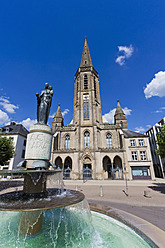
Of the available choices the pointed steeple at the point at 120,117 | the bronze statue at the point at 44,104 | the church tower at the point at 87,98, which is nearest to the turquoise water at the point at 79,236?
the bronze statue at the point at 44,104

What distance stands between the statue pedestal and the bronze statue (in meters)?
0.52

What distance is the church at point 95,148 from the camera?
2492cm

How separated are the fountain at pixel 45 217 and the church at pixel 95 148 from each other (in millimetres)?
19758

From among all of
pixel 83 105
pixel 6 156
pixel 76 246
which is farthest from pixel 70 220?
pixel 83 105

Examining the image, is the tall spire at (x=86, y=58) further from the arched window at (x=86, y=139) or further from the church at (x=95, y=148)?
the arched window at (x=86, y=139)

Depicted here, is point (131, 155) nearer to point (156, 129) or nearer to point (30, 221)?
point (156, 129)

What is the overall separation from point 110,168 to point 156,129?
16927 mm

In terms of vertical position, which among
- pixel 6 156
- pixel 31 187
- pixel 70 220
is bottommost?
pixel 70 220

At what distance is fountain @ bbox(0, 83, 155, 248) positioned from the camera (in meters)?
3.13

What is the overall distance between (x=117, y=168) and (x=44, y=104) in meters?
24.3

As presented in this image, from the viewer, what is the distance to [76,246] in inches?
131

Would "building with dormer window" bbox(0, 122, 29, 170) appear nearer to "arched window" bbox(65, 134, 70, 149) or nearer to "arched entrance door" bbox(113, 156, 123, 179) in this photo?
"arched window" bbox(65, 134, 70, 149)

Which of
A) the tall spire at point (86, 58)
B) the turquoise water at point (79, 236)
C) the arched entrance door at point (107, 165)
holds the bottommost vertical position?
the turquoise water at point (79, 236)

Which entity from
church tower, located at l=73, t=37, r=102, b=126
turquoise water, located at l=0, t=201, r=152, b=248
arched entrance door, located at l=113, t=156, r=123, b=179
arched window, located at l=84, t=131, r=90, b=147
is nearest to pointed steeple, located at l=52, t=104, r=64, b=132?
church tower, located at l=73, t=37, r=102, b=126
